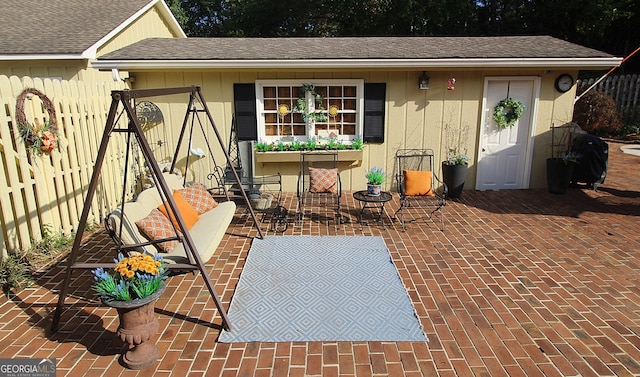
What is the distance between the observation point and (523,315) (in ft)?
12.7

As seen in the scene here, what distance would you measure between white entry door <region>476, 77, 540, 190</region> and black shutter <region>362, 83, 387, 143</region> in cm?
203

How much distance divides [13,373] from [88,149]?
3.82 m

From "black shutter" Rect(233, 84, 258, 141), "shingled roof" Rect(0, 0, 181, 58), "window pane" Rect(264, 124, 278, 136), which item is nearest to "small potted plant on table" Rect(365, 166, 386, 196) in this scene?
"window pane" Rect(264, 124, 278, 136)

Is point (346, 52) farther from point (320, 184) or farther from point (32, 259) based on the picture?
point (32, 259)

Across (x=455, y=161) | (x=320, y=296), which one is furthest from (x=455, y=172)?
(x=320, y=296)

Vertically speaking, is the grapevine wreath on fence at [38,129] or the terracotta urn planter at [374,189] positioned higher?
the grapevine wreath on fence at [38,129]

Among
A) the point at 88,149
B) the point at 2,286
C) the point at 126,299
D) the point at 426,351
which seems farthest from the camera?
the point at 88,149

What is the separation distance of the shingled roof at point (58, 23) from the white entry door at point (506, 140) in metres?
8.20

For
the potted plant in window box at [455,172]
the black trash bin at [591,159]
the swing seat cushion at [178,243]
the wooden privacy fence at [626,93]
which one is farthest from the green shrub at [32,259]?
the wooden privacy fence at [626,93]

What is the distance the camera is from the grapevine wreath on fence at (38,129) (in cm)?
482

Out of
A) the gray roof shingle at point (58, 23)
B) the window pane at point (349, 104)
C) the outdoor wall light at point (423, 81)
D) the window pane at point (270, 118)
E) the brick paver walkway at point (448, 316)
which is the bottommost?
the brick paver walkway at point (448, 316)

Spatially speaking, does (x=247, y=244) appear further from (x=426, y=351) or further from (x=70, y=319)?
(x=426, y=351)

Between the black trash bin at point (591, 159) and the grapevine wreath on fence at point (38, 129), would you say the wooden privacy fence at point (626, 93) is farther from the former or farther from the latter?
the grapevine wreath on fence at point (38, 129)

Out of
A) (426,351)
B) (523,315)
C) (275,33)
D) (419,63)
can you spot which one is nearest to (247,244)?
(426,351)
